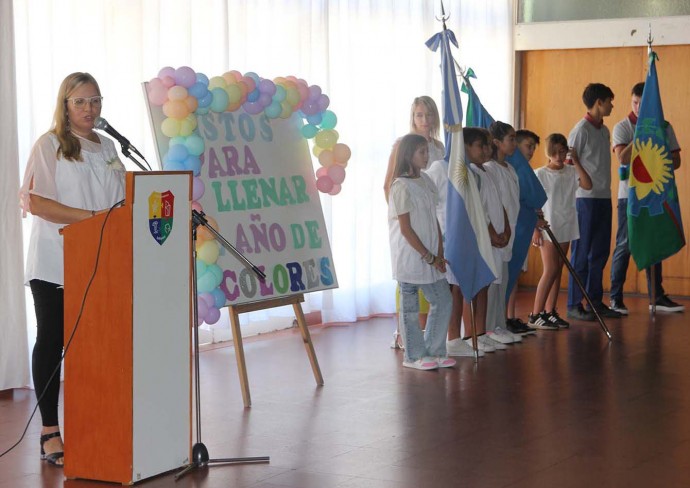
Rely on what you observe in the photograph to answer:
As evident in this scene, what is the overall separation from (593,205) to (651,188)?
0.50 metres

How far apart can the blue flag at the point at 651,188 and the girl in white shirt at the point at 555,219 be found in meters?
0.79

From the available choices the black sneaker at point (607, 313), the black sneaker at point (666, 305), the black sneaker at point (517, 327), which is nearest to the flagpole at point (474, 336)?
the black sneaker at point (517, 327)

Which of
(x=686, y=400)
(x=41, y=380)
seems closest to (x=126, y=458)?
(x=41, y=380)

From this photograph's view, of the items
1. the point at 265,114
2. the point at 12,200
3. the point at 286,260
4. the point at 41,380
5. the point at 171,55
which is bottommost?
the point at 41,380

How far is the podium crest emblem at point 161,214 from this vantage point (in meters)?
3.70

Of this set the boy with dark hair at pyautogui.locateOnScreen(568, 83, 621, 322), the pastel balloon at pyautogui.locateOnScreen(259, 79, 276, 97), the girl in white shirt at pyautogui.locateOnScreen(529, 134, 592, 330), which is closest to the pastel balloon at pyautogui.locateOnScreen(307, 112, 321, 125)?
the pastel balloon at pyautogui.locateOnScreen(259, 79, 276, 97)

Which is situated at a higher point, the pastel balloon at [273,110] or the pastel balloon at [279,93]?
the pastel balloon at [279,93]

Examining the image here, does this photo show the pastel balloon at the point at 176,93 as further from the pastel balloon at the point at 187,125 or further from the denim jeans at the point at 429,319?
the denim jeans at the point at 429,319

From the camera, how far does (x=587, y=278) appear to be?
796 centimetres

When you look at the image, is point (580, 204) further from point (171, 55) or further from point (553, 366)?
point (171, 55)

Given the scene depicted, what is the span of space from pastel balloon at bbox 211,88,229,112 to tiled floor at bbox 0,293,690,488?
4.63 ft

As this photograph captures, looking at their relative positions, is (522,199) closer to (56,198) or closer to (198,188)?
(198,188)

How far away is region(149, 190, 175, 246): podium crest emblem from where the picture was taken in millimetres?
3697

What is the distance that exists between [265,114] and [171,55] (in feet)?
3.99
